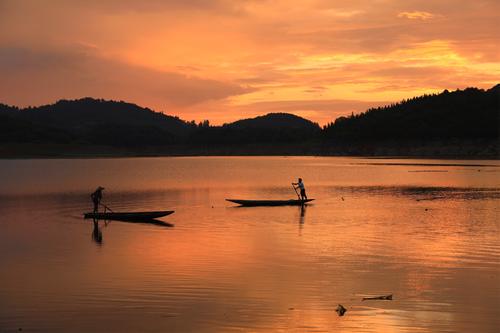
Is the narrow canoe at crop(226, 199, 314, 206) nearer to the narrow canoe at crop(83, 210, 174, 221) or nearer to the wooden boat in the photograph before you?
the wooden boat

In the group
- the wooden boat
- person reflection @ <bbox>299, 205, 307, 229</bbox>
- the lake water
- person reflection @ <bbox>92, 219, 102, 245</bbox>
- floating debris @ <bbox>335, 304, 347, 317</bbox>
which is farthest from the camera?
the wooden boat

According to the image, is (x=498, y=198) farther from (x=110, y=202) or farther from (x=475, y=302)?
(x=475, y=302)

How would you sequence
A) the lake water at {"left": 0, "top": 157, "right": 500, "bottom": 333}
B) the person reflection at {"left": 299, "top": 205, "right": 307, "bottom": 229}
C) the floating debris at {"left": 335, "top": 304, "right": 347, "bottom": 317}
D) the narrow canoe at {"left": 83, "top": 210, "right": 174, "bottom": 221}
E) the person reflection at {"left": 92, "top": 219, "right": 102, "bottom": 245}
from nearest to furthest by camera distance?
the lake water at {"left": 0, "top": 157, "right": 500, "bottom": 333}, the floating debris at {"left": 335, "top": 304, "right": 347, "bottom": 317}, the person reflection at {"left": 92, "top": 219, "right": 102, "bottom": 245}, the person reflection at {"left": 299, "top": 205, "right": 307, "bottom": 229}, the narrow canoe at {"left": 83, "top": 210, "right": 174, "bottom": 221}

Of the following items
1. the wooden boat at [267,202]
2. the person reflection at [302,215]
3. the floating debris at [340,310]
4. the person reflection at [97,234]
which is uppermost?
the wooden boat at [267,202]

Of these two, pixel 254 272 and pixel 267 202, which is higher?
pixel 267 202

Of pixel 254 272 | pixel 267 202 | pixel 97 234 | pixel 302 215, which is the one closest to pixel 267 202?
pixel 267 202

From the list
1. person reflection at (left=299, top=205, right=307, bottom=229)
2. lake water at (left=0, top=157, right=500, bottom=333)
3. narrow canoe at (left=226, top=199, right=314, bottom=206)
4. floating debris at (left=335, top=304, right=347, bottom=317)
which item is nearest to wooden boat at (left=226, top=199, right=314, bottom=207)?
narrow canoe at (left=226, top=199, right=314, bottom=206)

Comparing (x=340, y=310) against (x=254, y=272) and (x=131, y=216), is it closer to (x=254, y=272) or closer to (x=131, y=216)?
(x=254, y=272)

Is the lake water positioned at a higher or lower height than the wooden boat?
lower

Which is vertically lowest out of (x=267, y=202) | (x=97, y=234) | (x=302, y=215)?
(x=97, y=234)

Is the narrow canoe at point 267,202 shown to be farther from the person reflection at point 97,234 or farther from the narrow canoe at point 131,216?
the person reflection at point 97,234

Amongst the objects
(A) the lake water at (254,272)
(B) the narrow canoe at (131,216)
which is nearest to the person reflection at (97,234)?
(A) the lake water at (254,272)

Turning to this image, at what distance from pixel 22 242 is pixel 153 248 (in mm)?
6371

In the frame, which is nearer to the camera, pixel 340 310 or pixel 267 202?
pixel 340 310
